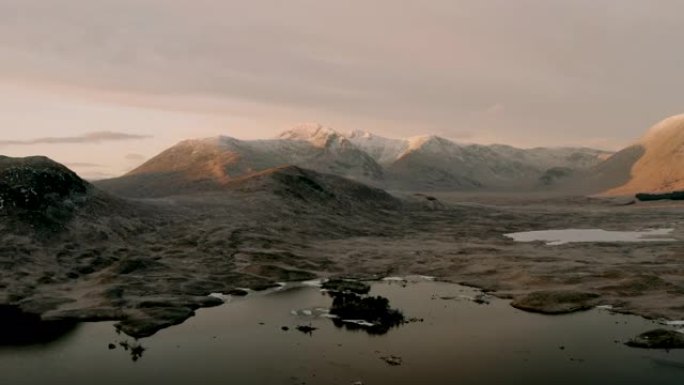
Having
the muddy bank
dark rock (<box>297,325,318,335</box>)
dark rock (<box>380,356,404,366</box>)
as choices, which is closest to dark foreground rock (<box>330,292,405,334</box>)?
dark rock (<box>297,325,318,335</box>)

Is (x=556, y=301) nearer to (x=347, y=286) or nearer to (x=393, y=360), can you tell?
(x=347, y=286)

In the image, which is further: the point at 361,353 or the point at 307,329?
the point at 307,329

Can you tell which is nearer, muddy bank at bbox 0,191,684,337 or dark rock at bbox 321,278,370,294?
muddy bank at bbox 0,191,684,337

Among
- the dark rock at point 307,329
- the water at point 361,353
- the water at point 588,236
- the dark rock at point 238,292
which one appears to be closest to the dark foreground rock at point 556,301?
the water at point 361,353

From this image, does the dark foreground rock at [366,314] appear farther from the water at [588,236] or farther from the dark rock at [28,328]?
the water at [588,236]

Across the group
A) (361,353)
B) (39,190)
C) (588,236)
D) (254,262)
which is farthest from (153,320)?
(588,236)

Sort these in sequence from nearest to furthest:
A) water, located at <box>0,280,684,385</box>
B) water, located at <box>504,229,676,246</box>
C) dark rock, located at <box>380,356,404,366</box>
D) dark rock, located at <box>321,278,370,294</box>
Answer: water, located at <box>0,280,684,385</box> < dark rock, located at <box>380,356,404,366</box> < dark rock, located at <box>321,278,370,294</box> < water, located at <box>504,229,676,246</box>

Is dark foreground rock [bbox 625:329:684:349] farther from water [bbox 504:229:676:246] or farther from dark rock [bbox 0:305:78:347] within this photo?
water [bbox 504:229:676:246]
